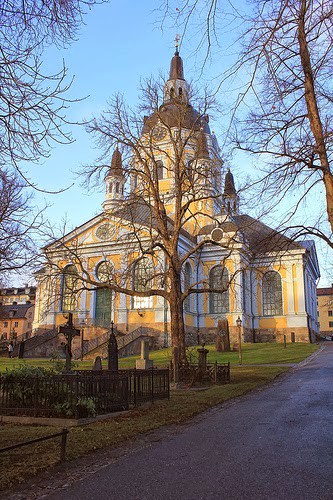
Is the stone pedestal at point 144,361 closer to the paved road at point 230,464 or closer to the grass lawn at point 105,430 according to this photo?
the grass lawn at point 105,430

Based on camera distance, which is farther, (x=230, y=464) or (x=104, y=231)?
(x=104, y=231)

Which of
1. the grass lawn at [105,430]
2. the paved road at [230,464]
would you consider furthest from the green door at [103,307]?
the paved road at [230,464]

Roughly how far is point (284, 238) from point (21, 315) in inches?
3506

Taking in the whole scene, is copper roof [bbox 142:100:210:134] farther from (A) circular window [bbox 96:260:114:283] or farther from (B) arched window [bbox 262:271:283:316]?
(B) arched window [bbox 262:271:283:316]

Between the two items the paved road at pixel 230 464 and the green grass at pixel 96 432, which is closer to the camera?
the paved road at pixel 230 464

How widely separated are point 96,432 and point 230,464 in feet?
10.6

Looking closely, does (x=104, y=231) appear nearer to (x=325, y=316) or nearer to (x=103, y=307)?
(x=103, y=307)

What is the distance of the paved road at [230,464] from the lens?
5.18m

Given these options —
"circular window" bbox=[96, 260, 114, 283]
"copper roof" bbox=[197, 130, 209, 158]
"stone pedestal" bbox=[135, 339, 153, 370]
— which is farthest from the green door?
"stone pedestal" bbox=[135, 339, 153, 370]

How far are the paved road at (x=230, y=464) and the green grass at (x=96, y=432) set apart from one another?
26.1 inches

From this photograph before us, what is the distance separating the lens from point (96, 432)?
8641mm

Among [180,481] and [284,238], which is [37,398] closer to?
[180,481]

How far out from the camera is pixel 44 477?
5.94m

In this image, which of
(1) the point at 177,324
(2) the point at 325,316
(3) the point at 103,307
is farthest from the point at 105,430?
(2) the point at 325,316
